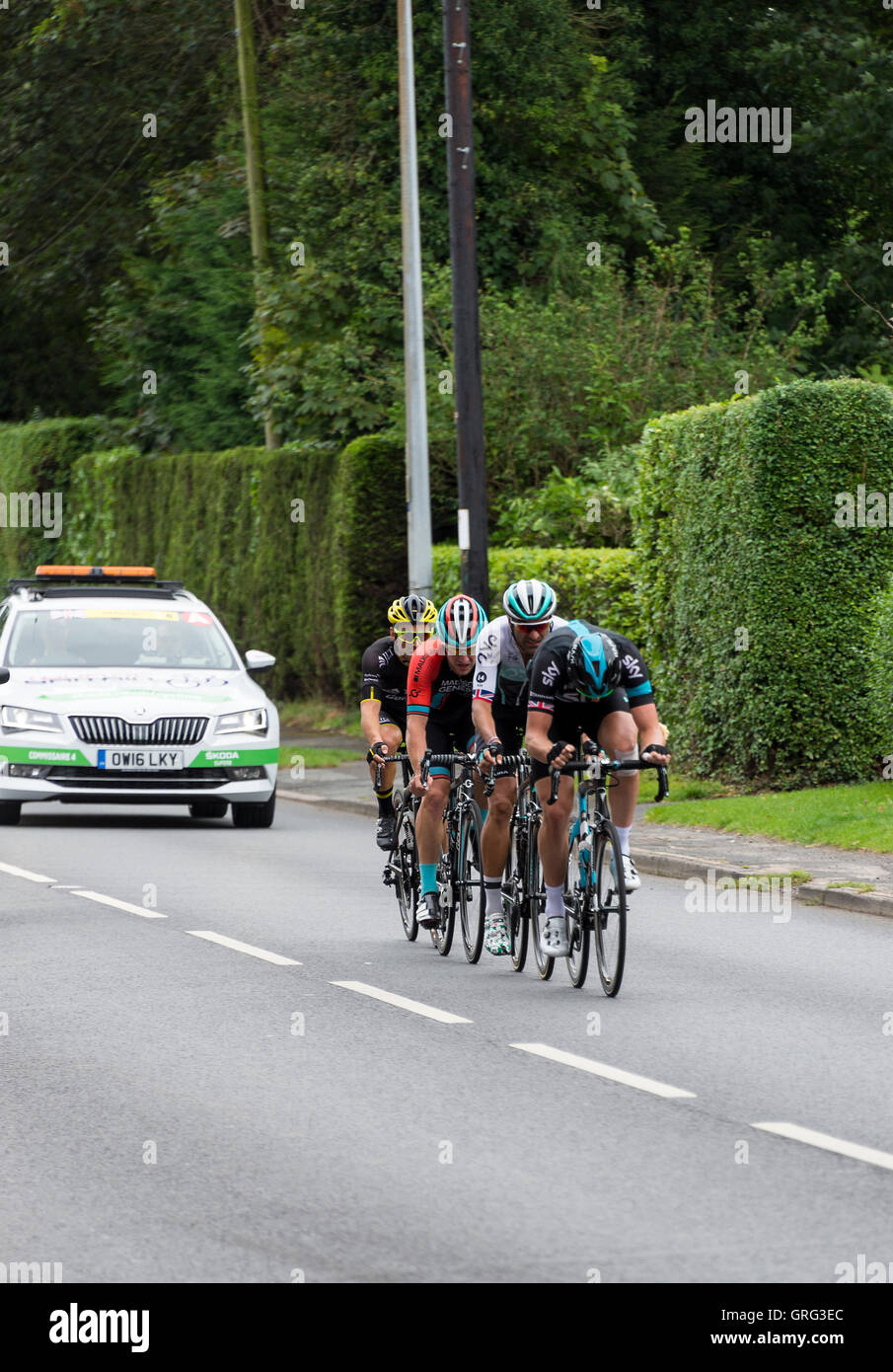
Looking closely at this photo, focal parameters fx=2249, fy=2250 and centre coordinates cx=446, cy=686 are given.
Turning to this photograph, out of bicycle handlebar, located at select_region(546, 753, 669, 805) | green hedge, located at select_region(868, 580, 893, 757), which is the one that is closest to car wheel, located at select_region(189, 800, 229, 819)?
green hedge, located at select_region(868, 580, 893, 757)

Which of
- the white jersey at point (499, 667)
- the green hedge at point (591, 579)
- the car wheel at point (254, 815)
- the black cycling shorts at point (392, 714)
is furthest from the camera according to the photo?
the green hedge at point (591, 579)

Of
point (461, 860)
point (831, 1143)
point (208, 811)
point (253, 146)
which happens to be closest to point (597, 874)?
point (461, 860)

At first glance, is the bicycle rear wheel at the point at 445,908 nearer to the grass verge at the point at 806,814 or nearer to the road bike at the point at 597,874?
the road bike at the point at 597,874

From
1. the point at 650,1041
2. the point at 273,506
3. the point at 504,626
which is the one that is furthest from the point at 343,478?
the point at 650,1041

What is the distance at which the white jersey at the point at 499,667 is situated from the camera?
10.1 m

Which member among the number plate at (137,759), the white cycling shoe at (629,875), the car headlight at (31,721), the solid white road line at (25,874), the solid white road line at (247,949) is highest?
the car headlight at (31,721)

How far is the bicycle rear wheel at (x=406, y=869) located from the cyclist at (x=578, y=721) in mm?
1502

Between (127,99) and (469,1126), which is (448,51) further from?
(127,99)

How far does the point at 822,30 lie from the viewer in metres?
37.5

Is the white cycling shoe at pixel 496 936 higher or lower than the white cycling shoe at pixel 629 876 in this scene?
lower

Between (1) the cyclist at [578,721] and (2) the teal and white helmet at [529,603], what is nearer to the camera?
(1) the cyclist at [578,721]

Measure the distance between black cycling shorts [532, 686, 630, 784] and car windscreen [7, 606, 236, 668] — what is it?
370 inches

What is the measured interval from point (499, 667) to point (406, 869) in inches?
66.0

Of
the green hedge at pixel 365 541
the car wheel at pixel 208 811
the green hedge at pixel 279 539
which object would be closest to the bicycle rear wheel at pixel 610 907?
the car wheel at pixel 208 811
